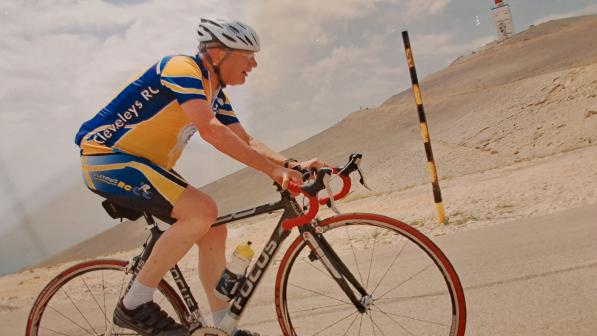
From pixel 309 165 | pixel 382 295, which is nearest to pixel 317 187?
pixel 309 165

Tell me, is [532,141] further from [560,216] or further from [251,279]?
[251,279]

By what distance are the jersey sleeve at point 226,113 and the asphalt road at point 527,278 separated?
5.50 feet

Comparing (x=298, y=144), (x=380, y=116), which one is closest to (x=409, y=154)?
(x=380, y=116)

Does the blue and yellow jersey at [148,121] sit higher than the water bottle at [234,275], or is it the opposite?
the blue and yellow jersey at [148,121]

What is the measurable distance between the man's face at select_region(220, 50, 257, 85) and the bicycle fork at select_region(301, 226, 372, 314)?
37.0 inches

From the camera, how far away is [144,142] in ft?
9.82

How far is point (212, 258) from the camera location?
316cm

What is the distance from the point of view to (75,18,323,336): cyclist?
2730 mm

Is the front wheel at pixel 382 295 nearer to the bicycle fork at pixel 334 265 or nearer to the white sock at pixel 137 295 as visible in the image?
the bicycle fork at pixel 334 265

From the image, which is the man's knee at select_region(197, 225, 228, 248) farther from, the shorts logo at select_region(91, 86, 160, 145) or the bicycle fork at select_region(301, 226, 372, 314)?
the shorts logo at select_region(91, 86, 160, 145)

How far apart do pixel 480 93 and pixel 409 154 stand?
12.1 meters

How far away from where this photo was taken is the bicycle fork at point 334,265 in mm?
2926

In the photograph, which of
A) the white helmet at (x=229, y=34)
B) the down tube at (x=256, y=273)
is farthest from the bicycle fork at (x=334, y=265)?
the white helmet at (x=229, y=34)

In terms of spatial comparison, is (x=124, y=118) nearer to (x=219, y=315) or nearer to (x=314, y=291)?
(x=219, y=315)
